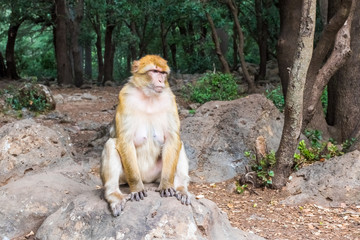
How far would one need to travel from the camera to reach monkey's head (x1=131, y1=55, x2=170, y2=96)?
4031mm

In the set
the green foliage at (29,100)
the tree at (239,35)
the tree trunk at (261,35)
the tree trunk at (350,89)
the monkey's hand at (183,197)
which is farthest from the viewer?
the tree trunk at (261,35)

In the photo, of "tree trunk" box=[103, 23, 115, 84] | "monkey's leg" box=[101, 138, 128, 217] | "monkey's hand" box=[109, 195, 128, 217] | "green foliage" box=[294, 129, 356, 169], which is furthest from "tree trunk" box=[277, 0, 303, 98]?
"tree trunk" box=[103, 23, 115, 84]

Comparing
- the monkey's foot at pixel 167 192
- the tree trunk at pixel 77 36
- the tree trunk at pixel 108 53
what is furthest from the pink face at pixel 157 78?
the tree trunk at pixel 108 53

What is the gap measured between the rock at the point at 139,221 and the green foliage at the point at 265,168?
2.10 meters

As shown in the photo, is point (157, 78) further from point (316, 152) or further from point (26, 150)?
point (316, 152)

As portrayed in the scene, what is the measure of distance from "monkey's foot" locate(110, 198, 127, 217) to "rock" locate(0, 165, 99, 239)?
131 centimetres

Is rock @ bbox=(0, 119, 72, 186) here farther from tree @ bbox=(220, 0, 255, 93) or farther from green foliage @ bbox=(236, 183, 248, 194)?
tree @ bbox=(220, 0, 255, 93)

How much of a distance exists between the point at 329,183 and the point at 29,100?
24.8 ft

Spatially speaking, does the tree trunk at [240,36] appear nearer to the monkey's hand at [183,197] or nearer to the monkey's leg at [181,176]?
the monkey's leg at [181,176]

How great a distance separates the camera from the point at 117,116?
13.1ft

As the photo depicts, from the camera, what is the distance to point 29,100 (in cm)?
1088

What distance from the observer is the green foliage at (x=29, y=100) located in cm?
1082

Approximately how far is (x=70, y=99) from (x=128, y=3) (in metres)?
3.35

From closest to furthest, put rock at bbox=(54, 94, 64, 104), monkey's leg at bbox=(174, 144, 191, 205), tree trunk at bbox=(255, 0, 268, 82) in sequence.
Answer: monkey's leg at bbox=(174, 144, 191, 205)
rock at bbox=(54, 94, 64, 104)
tree trunk at bbox=(255, 0, 268, 82)
